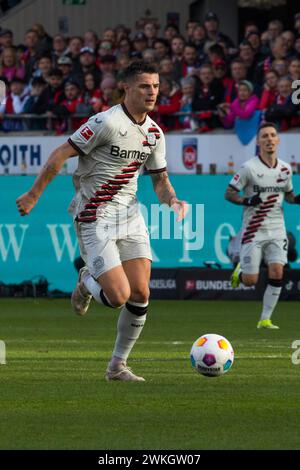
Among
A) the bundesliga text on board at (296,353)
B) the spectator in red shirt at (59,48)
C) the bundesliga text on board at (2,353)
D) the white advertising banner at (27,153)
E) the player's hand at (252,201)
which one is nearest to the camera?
the bundesliga text on board at (296,353)

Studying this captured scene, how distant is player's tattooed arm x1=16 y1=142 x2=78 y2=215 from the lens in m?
9.65

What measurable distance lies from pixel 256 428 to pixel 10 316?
420 inches

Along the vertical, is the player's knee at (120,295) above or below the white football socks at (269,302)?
above

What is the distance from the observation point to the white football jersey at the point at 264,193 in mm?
16812

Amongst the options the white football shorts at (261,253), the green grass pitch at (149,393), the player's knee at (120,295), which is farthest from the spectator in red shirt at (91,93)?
the player's knee at (120,295)

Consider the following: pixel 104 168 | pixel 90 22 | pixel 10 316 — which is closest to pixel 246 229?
pixel 10 316

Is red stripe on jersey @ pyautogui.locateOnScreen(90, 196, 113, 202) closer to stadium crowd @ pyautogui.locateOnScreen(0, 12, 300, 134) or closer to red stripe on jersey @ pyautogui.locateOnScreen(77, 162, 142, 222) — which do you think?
red stripe on jersey @ pyautogui.locateOnScreen(77, 162, 142, 222)

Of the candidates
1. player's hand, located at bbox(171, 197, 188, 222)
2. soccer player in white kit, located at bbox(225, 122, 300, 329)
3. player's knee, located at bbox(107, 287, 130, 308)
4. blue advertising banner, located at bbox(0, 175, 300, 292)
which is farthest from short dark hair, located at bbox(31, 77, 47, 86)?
player's knee, located at bbox(107, 287, 130, 308)

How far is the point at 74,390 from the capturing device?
9633 mm

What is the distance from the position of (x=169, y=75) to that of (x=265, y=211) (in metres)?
6.18

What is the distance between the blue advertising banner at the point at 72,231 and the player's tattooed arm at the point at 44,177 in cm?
1094

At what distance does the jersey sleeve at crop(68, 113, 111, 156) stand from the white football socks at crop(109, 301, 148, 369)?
1263 mm

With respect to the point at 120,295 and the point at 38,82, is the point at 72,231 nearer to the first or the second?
the point at 38,82

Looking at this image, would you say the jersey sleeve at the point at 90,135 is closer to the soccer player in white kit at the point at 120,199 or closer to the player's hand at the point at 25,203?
the soccer player in white kit at the point at 120,199
